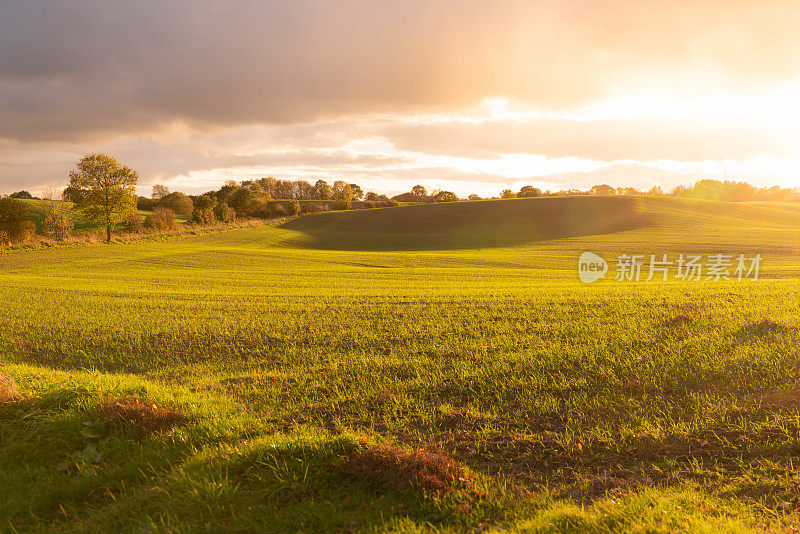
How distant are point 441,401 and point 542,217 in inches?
3216

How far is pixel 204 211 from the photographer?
94812mm

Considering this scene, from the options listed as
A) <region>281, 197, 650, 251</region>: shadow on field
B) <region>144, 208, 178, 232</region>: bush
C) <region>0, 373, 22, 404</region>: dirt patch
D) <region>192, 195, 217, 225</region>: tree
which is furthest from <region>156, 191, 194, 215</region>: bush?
<region>0, 373, 22, 404</region>: dirt patch

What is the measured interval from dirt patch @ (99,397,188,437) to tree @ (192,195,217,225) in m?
84.2

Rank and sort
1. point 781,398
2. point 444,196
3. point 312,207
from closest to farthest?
point 781,398, point 312,207, point 444,196

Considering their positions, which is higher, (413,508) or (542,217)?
(542,217)

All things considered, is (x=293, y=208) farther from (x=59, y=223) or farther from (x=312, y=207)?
(x=59, y=223)

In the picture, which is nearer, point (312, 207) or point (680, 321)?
point (680, 321)

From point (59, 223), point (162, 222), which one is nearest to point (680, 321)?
point (59, 223)

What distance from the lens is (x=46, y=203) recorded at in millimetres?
91562

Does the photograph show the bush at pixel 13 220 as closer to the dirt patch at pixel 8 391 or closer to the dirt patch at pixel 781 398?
the dirt patch at pixel 8 391

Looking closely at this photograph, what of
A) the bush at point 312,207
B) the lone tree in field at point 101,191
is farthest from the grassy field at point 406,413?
the bush at point 312,207

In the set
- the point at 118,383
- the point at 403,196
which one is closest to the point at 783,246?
the point at 118,383

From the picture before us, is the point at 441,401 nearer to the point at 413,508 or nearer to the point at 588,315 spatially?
the point at 413,508

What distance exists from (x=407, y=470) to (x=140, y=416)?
5104 mm
